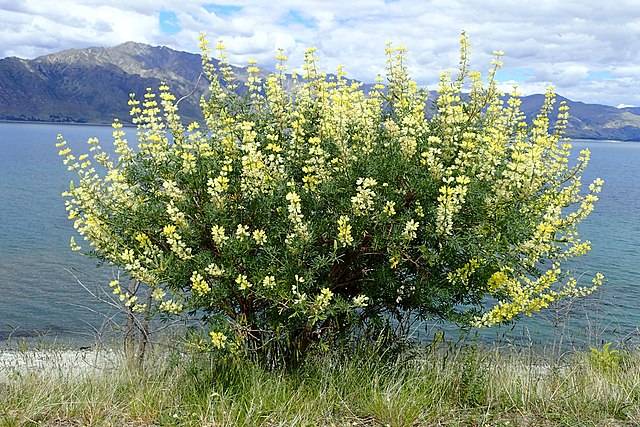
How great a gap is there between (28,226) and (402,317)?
29.1m

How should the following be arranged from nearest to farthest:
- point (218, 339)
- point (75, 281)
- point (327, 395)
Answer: point (218, 339)
point (327, 395)
point (75, 281)

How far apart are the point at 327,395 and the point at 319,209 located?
1610 millimetres

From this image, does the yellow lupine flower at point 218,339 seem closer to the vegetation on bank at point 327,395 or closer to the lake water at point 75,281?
the vegetation on bank at point 327,395

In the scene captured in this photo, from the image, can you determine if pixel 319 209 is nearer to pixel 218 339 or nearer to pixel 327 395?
pixel 218 339

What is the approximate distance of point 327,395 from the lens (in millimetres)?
5375

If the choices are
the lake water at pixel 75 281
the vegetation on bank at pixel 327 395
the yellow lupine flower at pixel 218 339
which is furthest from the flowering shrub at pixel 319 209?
the lake water at pixel 75 281

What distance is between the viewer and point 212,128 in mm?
6156

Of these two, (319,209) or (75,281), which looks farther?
(75,281)

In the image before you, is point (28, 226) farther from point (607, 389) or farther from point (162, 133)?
point (607, 389)

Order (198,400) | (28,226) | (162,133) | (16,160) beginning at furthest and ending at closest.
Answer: (16,160) < (28,226) < (162,133) < (198,400)

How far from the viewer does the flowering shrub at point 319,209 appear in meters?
5.10

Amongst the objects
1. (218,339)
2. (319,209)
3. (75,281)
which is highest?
(319,209)

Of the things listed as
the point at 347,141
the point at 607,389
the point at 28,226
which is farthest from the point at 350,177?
the point at 28,226

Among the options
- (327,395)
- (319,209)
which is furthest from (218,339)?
(319,209)
